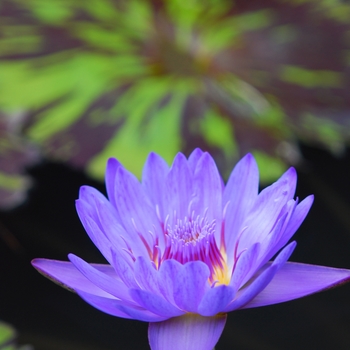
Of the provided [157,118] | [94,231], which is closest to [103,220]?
[94,231]

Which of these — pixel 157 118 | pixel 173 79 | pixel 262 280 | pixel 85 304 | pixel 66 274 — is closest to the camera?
pixel 262 280

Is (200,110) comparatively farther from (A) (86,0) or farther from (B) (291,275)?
(B) (291,275)

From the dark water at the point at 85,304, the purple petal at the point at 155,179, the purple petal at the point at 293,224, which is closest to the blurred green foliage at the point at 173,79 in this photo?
the dark water at the point at 85,304

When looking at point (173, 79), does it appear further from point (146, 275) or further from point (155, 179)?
point (146, 275)

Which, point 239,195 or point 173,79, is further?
point 173,79

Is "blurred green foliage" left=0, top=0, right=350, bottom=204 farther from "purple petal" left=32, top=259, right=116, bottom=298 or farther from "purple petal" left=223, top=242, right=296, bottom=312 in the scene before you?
"purple petal" left=223, top=242, right=296, bottom=312

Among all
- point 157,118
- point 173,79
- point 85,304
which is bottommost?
point 85,304
